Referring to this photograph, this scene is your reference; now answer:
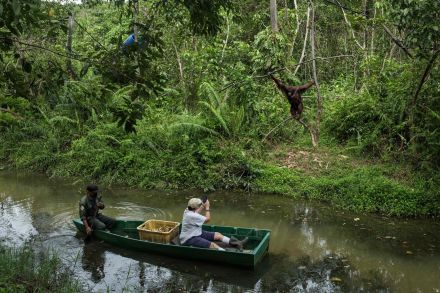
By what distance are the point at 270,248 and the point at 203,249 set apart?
1.59 m

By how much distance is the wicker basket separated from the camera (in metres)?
8.04

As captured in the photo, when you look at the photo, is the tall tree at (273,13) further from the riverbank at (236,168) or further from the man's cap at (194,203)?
the man's cap at (194,203)

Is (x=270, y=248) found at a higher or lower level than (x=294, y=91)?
lower

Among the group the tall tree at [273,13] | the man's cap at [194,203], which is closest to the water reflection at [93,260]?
the man's cap at [194,203]

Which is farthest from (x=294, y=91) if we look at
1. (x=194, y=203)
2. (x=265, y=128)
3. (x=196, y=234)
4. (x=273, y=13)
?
(x=265, y=128)

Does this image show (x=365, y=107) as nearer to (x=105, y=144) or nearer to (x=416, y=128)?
(x=416, y=128)

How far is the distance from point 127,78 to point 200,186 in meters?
6.84

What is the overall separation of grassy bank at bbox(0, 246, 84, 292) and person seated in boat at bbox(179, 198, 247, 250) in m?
1.93

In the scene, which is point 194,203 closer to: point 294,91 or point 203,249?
point 203,249

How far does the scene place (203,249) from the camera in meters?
7.44

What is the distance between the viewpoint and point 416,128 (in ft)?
34.4

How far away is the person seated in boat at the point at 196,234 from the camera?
25.0ft

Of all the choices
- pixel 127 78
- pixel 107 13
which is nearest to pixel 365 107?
pixel 127 78

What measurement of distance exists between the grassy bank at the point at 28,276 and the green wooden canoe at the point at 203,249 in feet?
4.78
